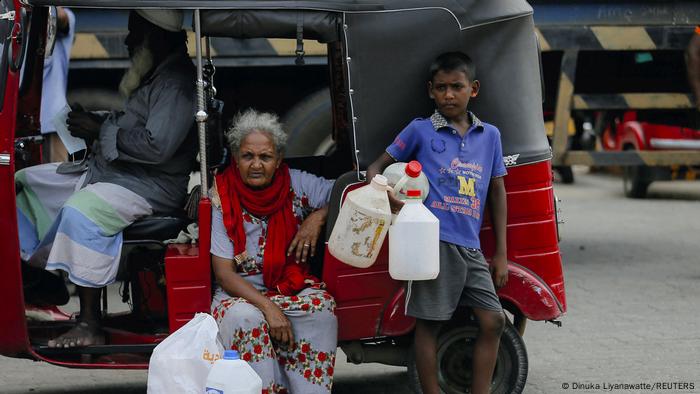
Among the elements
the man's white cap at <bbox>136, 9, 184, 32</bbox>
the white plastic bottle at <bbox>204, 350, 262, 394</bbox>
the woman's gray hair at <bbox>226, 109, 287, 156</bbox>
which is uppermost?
the man's white cap at <bbox>136, 9, 184, 32</bbox>

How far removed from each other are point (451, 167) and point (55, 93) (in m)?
2.80

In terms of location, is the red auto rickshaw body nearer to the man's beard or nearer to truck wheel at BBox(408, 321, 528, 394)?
truck wheel at BBox(408, 321, 528, 394)

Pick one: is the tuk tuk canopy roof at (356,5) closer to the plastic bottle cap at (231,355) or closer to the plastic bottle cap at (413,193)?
the plastic bottle cap at (413,193)

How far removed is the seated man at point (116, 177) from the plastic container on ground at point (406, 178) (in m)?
1.05

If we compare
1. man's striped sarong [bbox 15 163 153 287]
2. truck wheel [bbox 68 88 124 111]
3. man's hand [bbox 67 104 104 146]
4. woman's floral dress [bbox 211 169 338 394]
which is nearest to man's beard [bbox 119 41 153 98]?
man's hand [bbox 67 104 104 146]

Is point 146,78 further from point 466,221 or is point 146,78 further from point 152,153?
point 466,221

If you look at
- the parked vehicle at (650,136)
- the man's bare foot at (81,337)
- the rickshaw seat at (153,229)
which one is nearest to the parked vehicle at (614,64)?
the parked vehicle at (650,136)

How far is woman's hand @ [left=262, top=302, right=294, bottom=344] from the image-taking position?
455 cm

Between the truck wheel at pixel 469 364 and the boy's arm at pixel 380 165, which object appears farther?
the truck wheel at pixel 469 364

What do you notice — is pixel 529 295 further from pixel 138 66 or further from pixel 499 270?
pixel 138 66

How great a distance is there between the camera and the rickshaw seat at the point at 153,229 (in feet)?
16.5

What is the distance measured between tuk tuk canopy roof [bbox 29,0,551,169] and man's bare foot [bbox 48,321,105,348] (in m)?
1.37

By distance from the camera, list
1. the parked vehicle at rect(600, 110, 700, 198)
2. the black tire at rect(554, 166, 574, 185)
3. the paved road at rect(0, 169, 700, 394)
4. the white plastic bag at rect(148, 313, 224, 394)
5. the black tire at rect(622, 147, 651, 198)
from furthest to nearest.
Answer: the black tire at rect(554, 166, 574, 185), the black tire at rect(622, 147, 651, 198), the parked vehicle at rect(600, 110, 700, 198), the paved road at rect(0, 169, 700, 394), the white plastic bag at rect(148, 313, 224, 394)

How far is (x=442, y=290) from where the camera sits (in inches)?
178
